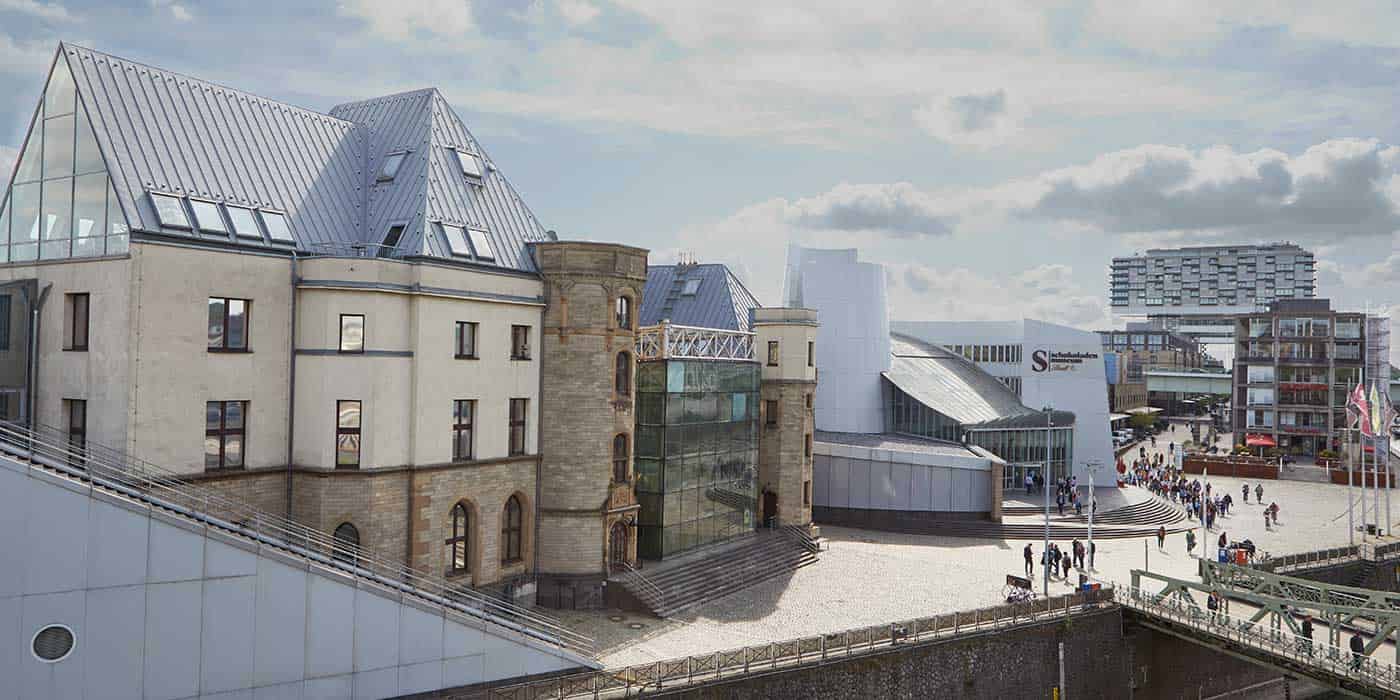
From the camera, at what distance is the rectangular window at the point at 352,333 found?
1188 inches

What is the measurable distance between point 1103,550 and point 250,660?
138 feet

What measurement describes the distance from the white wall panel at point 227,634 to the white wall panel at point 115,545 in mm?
1593

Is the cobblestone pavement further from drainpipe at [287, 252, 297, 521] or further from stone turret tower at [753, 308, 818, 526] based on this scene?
drainpipe at [287, 252, 297, 521]

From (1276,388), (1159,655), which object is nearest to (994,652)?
(1159,655)

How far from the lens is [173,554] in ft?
74.0

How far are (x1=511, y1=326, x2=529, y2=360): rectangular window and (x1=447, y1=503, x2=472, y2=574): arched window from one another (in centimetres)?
549

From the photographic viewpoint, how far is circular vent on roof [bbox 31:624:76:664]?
68.8 feet

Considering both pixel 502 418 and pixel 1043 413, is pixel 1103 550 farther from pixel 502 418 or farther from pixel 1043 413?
pixel 502 418

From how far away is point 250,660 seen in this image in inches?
926

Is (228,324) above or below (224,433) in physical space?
above

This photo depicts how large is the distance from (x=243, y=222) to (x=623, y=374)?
13.9 m

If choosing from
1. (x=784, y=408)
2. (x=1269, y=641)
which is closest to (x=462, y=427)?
(x=784, y=408)

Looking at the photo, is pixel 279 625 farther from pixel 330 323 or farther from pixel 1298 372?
pixel 1298 372

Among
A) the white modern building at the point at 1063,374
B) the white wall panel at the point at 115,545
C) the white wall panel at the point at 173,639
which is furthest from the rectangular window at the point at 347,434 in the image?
the white modern building at the point at 1063,374
